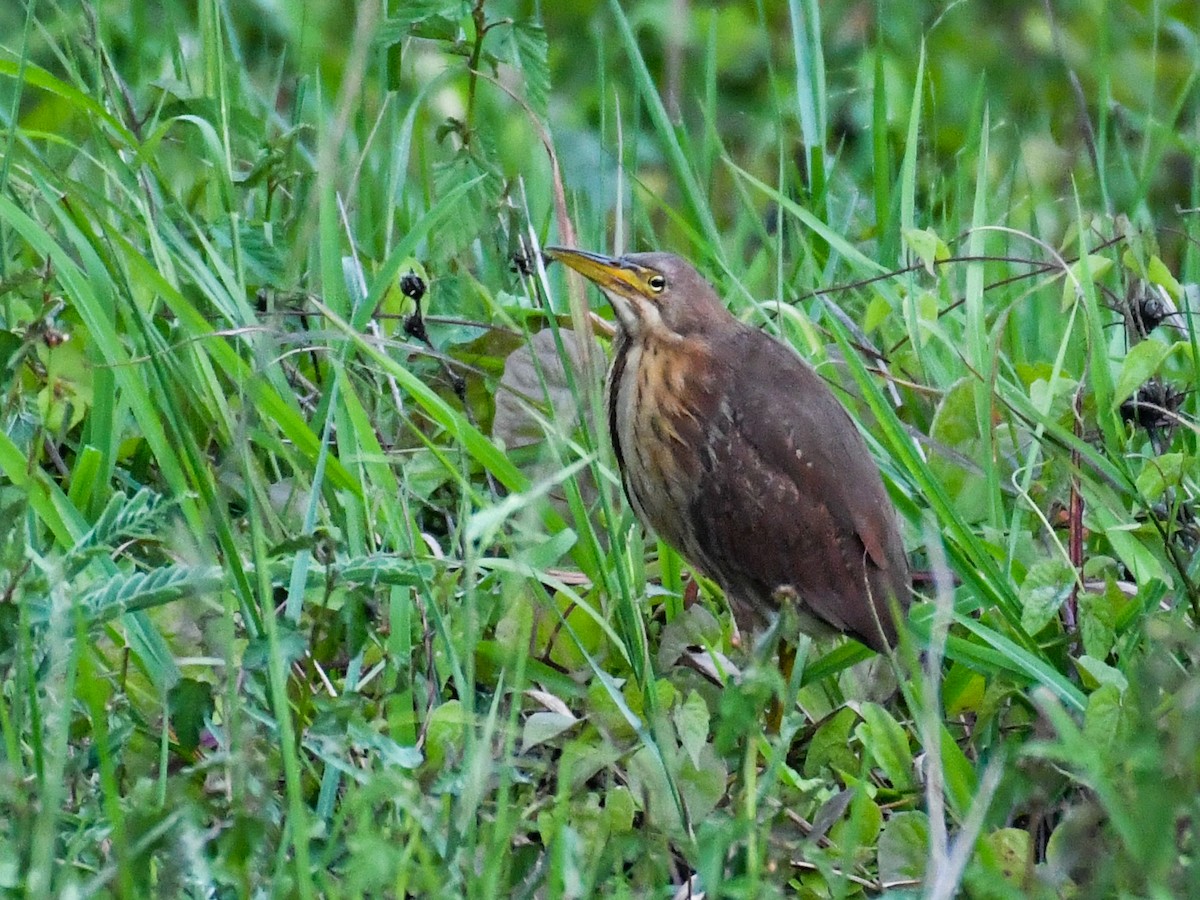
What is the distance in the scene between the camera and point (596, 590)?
324 cm

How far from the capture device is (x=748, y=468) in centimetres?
355

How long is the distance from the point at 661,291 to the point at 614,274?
10cm

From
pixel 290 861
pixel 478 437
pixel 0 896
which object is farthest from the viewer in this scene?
pixel 478 437

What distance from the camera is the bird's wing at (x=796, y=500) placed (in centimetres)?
343

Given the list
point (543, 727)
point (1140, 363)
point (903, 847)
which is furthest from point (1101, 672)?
point (543, 727)

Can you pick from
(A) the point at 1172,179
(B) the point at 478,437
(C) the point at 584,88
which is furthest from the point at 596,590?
(A) the point at 1172,179

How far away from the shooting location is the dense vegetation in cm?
217

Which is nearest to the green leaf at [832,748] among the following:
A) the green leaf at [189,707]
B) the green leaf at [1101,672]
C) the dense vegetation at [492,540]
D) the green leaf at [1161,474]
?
the dense vegetation at [492,540]

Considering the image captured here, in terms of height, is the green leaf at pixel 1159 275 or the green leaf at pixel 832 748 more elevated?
the green leaf at pixel 1159 275

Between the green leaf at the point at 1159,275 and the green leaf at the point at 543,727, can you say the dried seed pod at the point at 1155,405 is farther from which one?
the green leaf at the point at 543,727

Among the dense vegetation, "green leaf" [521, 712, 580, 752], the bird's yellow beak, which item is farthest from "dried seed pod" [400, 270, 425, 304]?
"green leaf" [521, 712, 580, 752]

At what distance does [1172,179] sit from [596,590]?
5993 millimetres

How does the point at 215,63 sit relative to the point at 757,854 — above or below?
above

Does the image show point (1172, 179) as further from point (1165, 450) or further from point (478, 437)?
point (478, 437)
